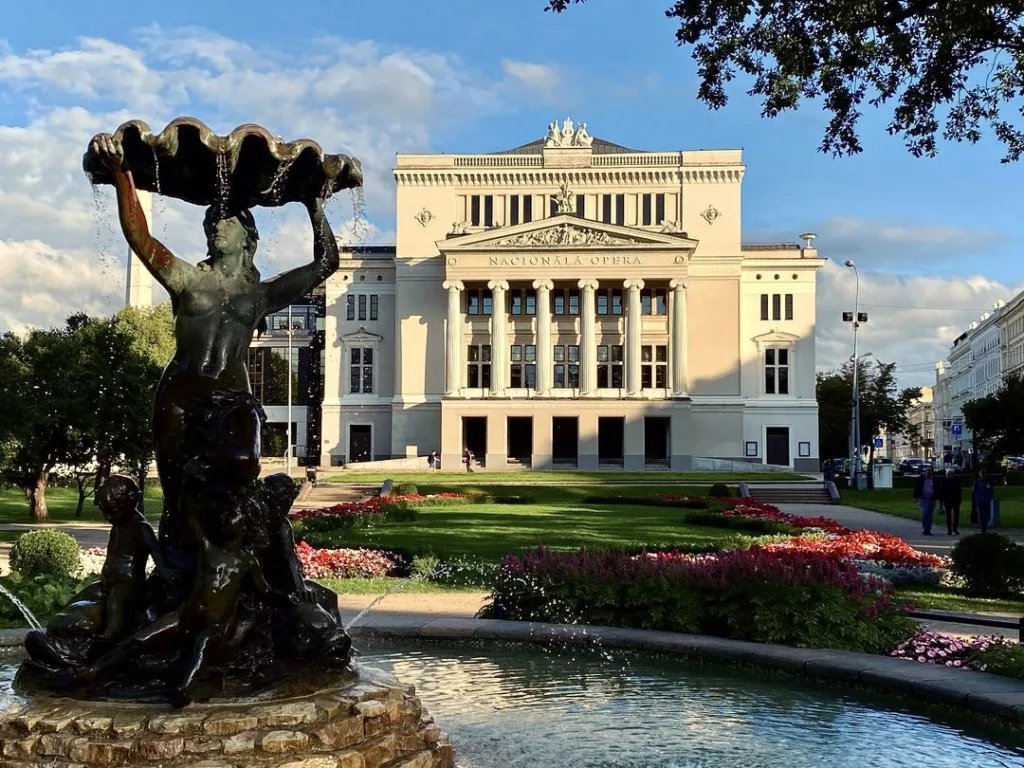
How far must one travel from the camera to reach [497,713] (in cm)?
741

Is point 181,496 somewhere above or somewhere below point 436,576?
above

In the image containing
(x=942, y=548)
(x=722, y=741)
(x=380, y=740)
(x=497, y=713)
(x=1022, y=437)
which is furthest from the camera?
(x=1022, y=437)

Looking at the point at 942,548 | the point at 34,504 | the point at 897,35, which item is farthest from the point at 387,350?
the point at 897,35

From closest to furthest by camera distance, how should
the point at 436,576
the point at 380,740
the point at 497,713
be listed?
the point at 380,740 → the point at 497,713 → the point at 436,576

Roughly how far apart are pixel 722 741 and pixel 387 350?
6935cm

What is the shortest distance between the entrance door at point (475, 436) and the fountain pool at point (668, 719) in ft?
200

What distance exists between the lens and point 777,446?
73750 millimetres

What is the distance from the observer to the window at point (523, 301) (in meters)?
72.9

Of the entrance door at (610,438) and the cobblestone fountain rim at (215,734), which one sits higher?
the entrance door at (610,438)

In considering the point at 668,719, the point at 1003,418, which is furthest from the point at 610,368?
the point at 668,719

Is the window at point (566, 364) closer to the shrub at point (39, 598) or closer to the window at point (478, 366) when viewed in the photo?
the window at point (478, 366)

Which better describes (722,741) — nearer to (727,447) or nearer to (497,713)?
(497,713)

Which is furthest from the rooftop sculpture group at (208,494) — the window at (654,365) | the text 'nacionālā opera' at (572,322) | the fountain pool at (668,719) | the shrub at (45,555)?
the window at (654,365)

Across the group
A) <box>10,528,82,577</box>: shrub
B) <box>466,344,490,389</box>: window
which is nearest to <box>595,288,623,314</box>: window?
<box>466,344,490,389</box>: window
